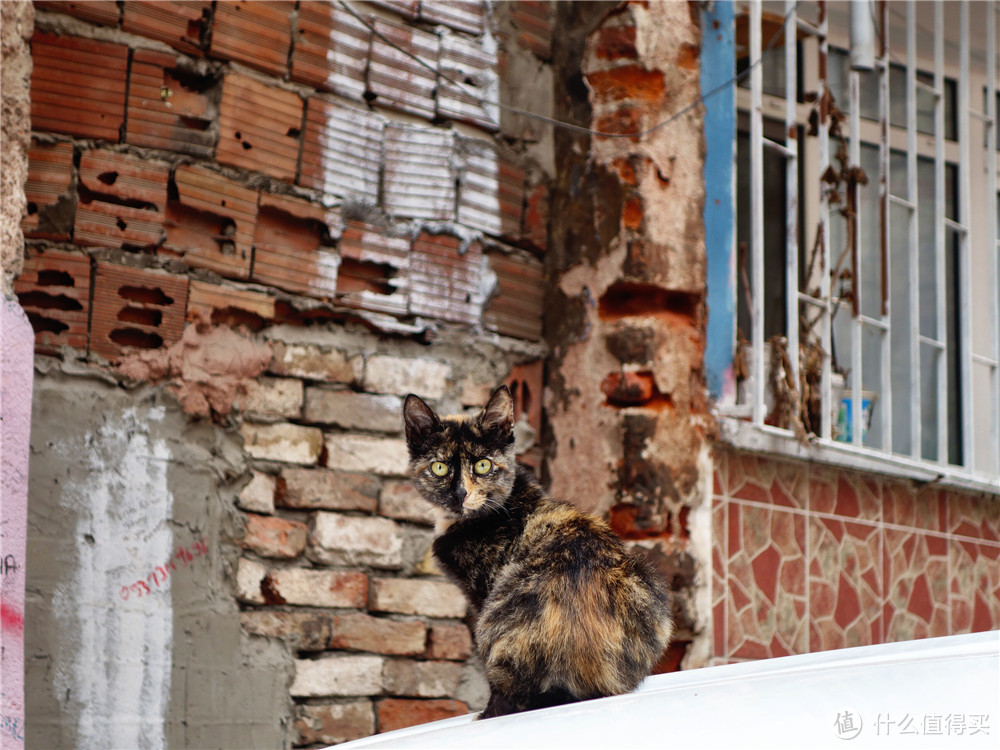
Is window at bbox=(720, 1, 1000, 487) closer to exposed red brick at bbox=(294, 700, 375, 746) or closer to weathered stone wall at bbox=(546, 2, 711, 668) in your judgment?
weathered stone wall at bbox=(546, 2, 711, 668)

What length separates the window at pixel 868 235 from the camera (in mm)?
4309

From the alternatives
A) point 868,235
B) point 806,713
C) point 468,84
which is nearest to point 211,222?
point 468,84

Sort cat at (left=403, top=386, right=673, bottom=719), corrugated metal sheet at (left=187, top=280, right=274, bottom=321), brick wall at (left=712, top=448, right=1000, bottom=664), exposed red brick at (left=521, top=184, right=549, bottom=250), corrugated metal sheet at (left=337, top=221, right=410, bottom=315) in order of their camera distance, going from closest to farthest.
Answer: cat at (left=403, top=386, right=673, bottom=719) → corrugated metal sheet at (left=187, top=280, right=274, bottom=321) → corrugated metal sheet at (left=337, top=221, right=410, bottom=315) → brick wall at (left=712, top=448, right=1000, bottom=664) → exposed red brick at (left=521, top=184, right=549, bottom=250)

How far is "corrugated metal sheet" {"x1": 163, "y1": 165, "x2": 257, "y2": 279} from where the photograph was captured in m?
3.30

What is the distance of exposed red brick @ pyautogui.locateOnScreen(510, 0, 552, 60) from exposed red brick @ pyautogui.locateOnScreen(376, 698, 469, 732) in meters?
2.53

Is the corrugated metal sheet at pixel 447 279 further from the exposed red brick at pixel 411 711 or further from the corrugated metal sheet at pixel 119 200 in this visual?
the exposed red brick at pixel 411 711

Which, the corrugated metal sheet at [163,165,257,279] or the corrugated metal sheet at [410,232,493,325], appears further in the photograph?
the corrugated metal sheet at [410,232,493,325]

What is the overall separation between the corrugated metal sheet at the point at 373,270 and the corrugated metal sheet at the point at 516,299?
38 centimetres

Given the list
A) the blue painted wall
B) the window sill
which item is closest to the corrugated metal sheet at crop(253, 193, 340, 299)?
the blue painted wall

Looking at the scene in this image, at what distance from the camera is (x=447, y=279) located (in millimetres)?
3930

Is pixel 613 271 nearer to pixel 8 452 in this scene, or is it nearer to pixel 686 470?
pixel 686 470

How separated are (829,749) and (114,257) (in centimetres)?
258

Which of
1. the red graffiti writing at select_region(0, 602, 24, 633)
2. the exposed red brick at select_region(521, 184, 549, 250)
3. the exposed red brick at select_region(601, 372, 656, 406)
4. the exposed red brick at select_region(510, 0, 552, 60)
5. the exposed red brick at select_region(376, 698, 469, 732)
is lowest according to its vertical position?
the exposed red brick at select_region(376, 698, 469, 732)

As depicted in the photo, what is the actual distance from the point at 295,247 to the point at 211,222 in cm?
31
